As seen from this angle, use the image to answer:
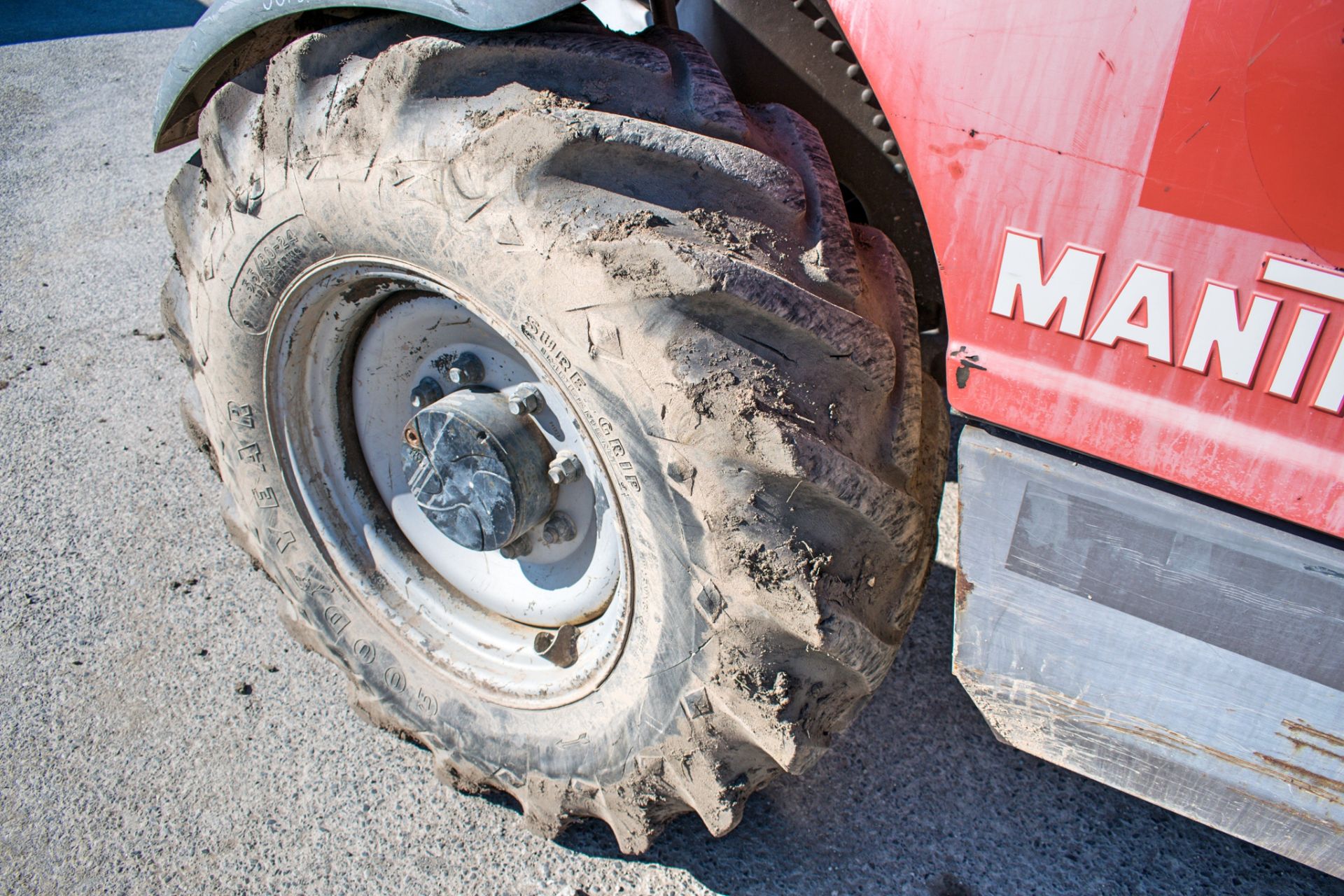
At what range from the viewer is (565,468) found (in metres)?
1.53

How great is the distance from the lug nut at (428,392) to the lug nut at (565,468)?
12.2 inches

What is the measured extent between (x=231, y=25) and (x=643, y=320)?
87cm

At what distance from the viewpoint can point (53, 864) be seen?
171 cm

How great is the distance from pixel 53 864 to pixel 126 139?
3.67 meters

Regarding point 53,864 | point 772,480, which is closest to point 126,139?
point 53,864

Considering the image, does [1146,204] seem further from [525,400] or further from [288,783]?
[288,783]

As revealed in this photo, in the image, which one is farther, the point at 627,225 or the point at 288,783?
the point at 288,783

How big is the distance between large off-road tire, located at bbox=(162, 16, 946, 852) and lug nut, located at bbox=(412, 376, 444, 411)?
15cm

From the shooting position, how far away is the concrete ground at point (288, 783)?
1.66 metres

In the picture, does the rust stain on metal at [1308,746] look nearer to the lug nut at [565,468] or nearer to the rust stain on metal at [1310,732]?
the rust stain on metal at [1310,732]

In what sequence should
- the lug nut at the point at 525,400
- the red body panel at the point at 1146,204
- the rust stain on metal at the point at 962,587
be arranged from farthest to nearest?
1. the lug nut at the point at 525,400
2. the rust stain on metal at the point at 962,587
3. the red body panel at the point at 1146,204

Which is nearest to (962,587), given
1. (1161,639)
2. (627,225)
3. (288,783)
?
(1161,639)

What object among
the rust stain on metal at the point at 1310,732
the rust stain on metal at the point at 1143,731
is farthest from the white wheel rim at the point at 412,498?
the rust stain on metal at the point at 1310,732

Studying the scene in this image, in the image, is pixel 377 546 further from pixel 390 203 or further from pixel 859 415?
pixel 859 415
